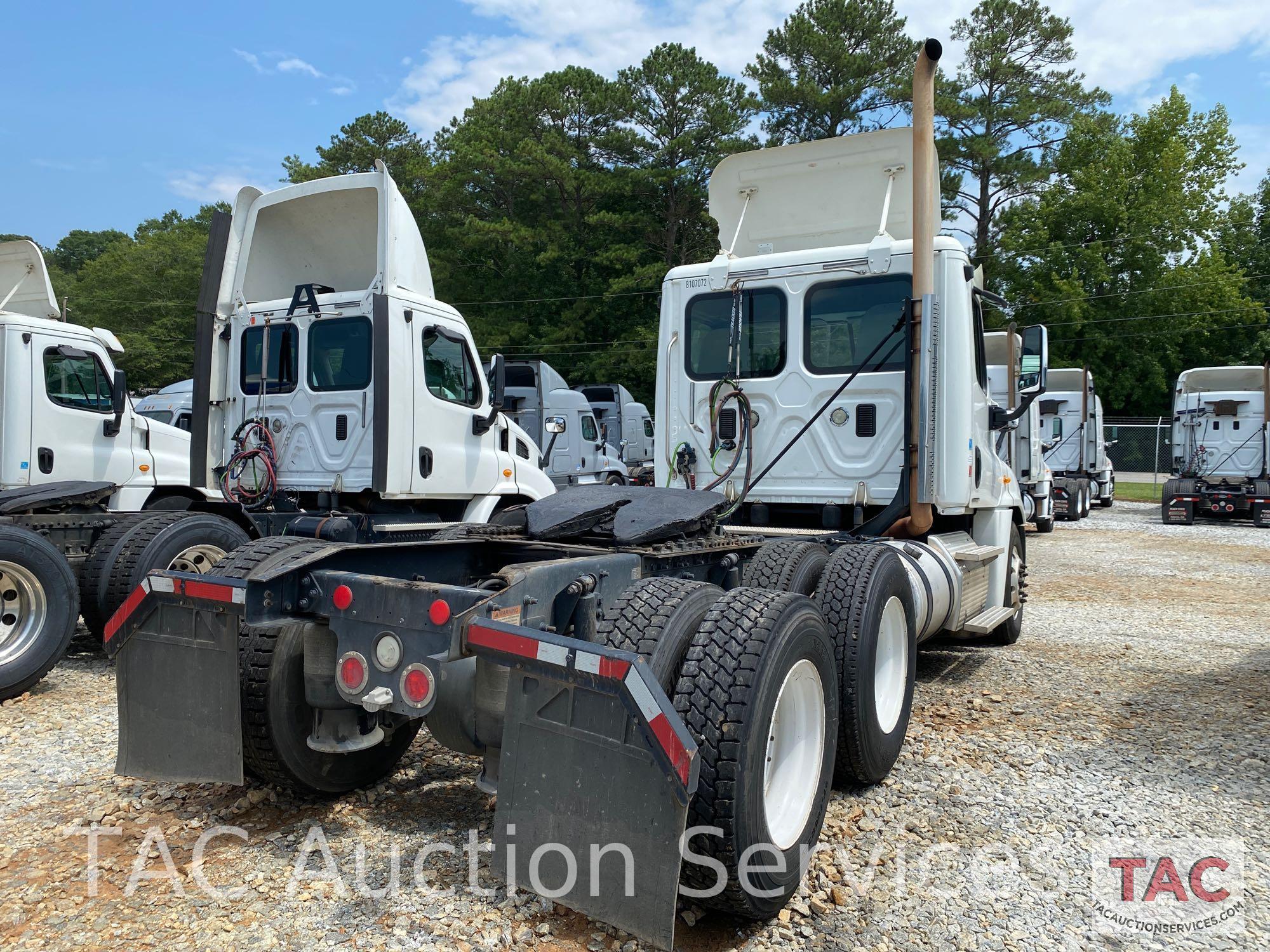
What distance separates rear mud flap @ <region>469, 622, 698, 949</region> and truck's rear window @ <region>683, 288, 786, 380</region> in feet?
13.4

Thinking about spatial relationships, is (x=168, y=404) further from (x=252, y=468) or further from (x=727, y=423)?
(x=727, y=423)

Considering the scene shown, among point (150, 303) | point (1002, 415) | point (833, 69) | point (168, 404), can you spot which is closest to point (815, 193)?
point (1002, 415)

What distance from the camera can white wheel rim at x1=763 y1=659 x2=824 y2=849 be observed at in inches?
120

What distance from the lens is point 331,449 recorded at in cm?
770

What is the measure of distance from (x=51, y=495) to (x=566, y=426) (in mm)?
12720

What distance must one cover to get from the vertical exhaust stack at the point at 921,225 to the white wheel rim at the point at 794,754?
9.01ft

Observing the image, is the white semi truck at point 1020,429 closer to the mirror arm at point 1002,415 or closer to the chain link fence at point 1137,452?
the mirror arm at point 1002,415

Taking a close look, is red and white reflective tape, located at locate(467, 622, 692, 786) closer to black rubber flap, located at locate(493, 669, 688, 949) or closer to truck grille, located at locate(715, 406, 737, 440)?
black rubber flap, located at locate(493, 669, 688, 949)

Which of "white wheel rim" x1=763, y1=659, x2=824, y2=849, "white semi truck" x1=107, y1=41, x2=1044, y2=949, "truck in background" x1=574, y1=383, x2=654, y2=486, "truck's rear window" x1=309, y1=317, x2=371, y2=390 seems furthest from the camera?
"truck in background" x1=574, y1=383, x2=654, y2=486

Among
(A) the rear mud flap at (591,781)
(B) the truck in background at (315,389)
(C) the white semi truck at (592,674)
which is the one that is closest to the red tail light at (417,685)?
(C) the white semi truck at (592,674)

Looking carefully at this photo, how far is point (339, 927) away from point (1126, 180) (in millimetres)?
44378

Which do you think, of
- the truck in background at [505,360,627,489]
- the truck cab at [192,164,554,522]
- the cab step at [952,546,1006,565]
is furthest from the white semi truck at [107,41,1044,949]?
the truck in background at [505,360,627,489]

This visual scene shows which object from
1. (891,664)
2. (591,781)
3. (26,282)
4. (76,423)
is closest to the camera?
(591,781)

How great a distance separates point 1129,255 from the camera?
39.5m
